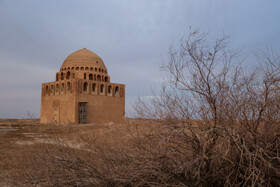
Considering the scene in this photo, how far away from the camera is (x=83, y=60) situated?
103ft

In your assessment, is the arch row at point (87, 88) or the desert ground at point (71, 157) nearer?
the desert ground at point (71, 157)

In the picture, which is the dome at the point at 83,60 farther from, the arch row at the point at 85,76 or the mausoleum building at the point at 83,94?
the arch row at the point at 85,76

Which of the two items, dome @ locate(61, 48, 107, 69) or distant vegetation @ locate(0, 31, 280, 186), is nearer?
distant vegetation @ locate(0, 31, 280, 186)

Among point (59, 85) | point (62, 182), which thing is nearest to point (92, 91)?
point (59, 85)

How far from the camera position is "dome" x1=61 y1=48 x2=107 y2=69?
102ft

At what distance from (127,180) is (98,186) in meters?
0.68

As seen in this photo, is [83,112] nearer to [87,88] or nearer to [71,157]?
[87,88]

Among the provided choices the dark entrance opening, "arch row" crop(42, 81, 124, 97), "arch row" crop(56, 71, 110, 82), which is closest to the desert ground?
the dark entrance opening

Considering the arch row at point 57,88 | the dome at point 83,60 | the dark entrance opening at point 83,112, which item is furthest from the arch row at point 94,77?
the dark entrance opening at point 83,112

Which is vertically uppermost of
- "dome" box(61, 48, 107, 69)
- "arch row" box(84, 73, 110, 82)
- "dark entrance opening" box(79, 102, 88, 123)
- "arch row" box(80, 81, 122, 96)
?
"dome" box(61, 48, 107, 69)

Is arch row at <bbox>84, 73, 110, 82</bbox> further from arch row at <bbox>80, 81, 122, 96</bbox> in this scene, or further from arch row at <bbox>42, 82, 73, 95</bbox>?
arch row at <bbox>42, 82, 73, 95</bbox>

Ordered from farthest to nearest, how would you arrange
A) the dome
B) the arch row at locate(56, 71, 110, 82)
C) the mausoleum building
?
the dome
the arch row at locate(56, 71, 110, 82)
the mausoleum building

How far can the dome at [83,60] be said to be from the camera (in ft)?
102

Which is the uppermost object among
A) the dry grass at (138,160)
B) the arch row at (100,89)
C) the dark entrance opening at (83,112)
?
the arch row at (100,89)
